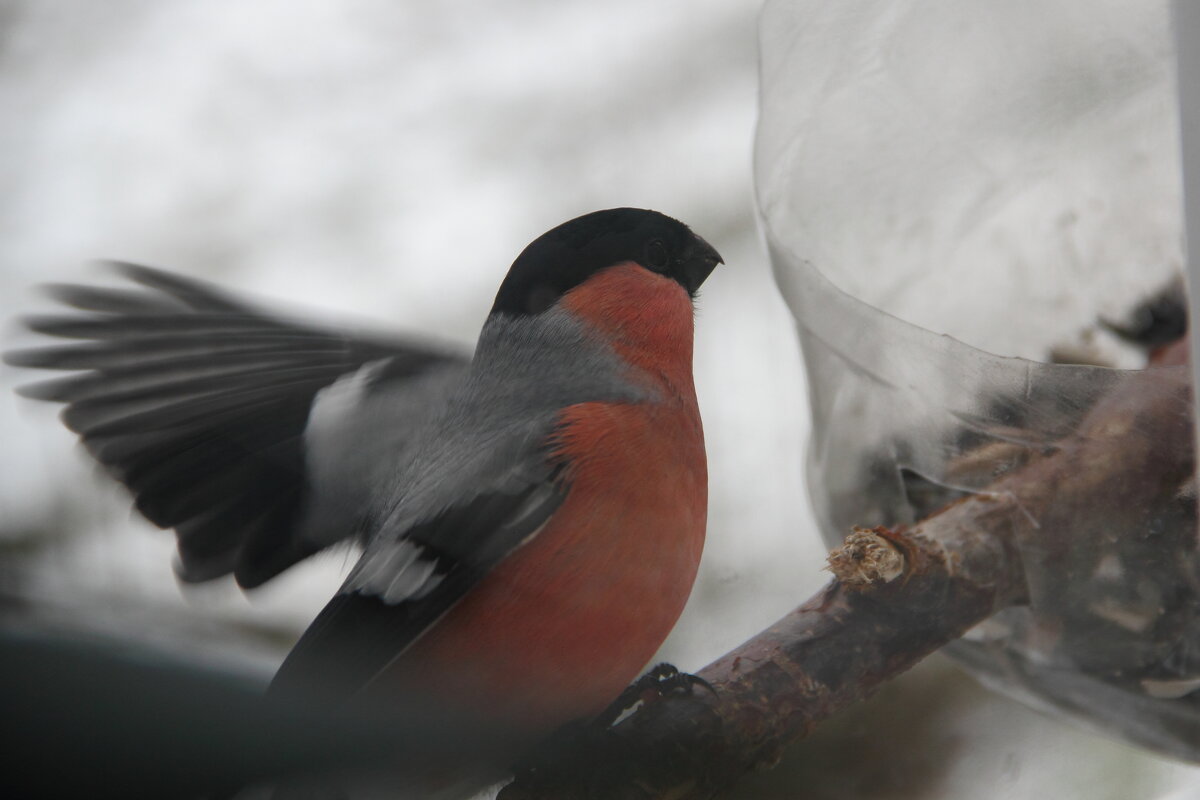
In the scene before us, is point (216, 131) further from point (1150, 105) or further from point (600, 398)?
point (1150, 105)

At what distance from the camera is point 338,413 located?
2.42 ft

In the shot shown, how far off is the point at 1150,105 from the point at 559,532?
1.60 feet

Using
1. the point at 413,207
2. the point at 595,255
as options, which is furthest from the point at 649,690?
the point at 413,207

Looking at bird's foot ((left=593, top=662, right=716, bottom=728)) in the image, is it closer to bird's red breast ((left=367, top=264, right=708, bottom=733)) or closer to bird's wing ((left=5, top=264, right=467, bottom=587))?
bird's red breast ((left=367, top=264, right=708, bottom=733))

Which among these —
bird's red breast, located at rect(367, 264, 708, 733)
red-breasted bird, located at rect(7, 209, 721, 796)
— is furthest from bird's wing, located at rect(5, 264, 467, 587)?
bird's red breast, located at rect(367, 264, 708, 733)

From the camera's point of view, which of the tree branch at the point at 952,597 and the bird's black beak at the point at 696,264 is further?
the bird's black beak at the point at 696,264

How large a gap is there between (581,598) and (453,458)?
13 cm

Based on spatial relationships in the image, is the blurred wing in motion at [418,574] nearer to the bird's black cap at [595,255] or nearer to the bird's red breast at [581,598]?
the bird's red breast at [581,598]

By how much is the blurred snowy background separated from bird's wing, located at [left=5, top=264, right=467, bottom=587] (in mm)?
17

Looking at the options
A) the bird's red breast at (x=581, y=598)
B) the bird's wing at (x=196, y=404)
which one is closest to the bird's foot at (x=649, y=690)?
the bird's red breast at (x=581, y=598)

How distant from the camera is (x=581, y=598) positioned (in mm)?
547

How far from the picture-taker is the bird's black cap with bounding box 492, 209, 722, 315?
0.65 metres

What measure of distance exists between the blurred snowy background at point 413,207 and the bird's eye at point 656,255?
0.13m

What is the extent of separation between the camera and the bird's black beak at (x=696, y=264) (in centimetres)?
70
